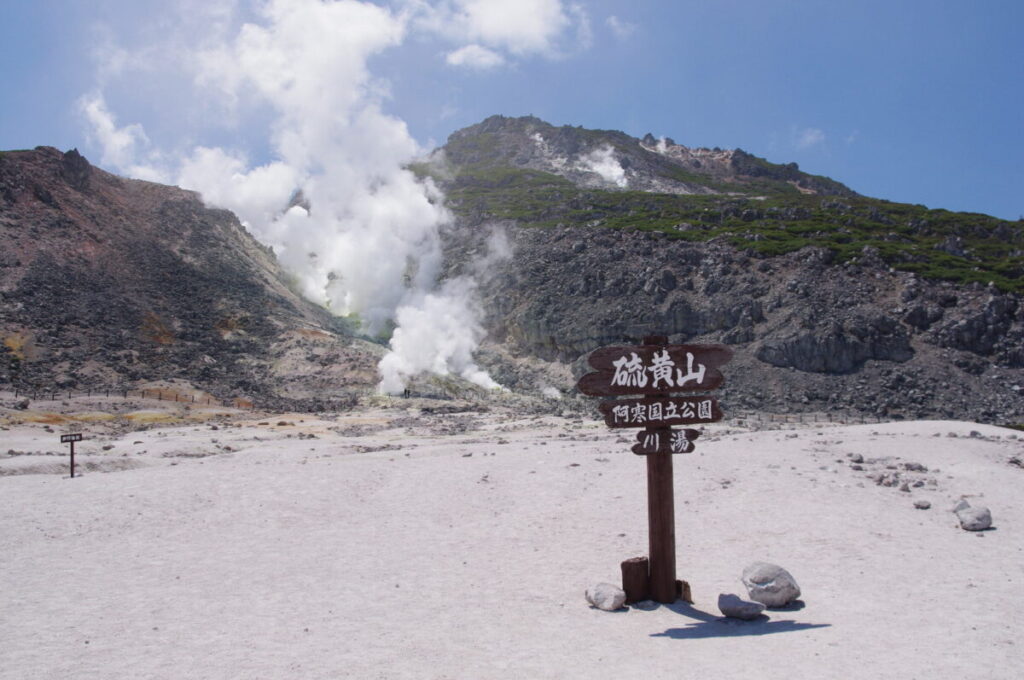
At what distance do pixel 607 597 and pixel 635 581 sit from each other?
47 cm

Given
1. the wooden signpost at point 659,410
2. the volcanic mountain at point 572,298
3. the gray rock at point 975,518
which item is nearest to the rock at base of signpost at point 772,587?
the wooden signpost at point 659,410

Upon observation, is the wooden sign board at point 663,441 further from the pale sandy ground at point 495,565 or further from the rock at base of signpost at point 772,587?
the pale sandy ground at point 495,565

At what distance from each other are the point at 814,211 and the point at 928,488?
7308cm

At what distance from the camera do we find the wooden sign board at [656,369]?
9766 millimetres

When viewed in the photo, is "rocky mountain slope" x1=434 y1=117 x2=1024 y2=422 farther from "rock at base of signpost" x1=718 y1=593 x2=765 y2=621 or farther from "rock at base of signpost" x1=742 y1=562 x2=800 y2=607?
"rock at base of signpost" x1=718 y1=593 x2=765 y2=621

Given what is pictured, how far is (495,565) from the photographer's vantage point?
459 inches

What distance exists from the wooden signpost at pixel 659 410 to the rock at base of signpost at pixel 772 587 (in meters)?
1.00

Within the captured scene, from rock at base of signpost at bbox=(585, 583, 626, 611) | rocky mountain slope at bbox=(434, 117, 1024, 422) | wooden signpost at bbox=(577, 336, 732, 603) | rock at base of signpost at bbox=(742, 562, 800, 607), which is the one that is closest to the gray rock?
rock at base of signpost at bbox=(742, 562, 800, 607)

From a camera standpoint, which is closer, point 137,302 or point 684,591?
point 684,591

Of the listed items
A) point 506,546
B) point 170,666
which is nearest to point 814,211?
point 506,546

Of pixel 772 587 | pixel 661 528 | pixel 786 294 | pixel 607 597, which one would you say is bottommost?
pixel 607 597

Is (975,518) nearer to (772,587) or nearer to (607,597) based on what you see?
(772,587)

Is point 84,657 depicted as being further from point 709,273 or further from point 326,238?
point 326,238

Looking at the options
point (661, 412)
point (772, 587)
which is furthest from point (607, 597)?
point (661, 412)
